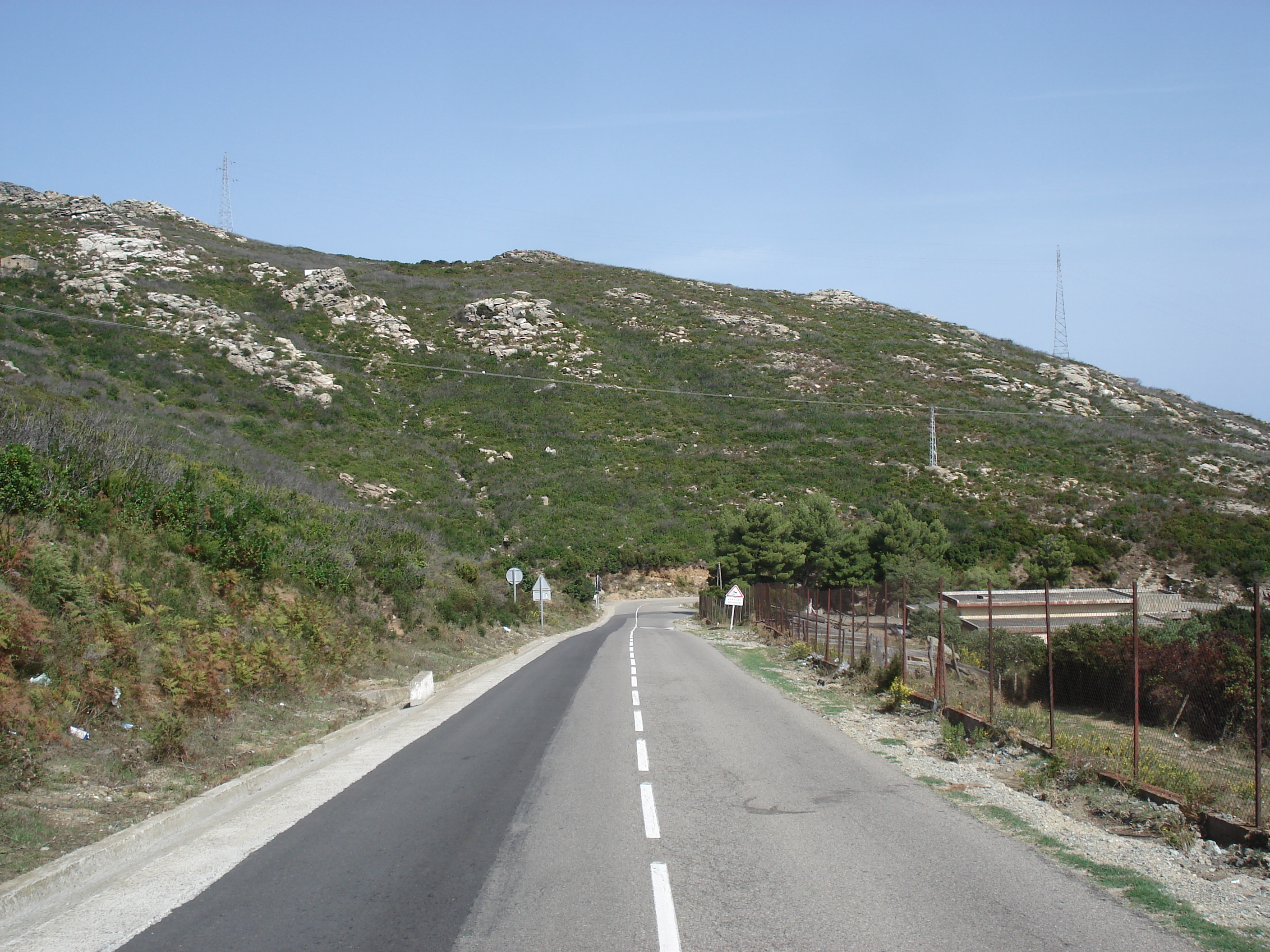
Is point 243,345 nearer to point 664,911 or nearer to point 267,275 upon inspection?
point 267,275

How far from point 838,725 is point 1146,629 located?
10898mm

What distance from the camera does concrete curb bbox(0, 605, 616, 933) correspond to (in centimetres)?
503

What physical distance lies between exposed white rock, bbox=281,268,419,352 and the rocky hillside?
0.27m

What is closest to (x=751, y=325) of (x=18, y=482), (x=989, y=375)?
(x=989, y=375)

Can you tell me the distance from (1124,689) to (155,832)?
17.7 metres

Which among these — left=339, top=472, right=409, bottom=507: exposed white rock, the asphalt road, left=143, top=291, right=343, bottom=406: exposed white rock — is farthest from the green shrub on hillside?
left=143, top=291, right=343, bottom=406: exposed white rock

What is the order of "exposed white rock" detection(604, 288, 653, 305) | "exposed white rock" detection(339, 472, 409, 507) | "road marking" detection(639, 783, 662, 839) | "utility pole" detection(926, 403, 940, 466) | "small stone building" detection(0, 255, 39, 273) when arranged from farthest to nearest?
"exposed white rock" detection(604, 288, 653, 305) → "small stone building" detection(0, 255, 39, 273) → "utility pole" detection(926, 403, 940, 466) → "exposed white rock" detection(339, 472, 409, 507) → "road marking" detection(639, 783, 662, 839)

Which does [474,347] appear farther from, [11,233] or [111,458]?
[111,458]

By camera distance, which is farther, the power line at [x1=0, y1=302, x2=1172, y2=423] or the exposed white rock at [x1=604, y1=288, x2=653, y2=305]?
the exposed white rock at [x1=604, y1=288, x2=653, y2=305]

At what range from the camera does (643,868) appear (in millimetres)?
5719

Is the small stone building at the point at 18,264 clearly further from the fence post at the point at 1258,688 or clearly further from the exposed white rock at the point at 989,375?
the exposed white rock at the point at 989,375

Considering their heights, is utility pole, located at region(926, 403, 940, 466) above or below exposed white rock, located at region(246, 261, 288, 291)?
below

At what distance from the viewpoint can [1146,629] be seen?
1870 centimetres

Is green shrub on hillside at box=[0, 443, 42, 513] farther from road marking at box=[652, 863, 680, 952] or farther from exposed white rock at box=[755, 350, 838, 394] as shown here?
exposed white rock at box=[755, 350, 838, 394]
